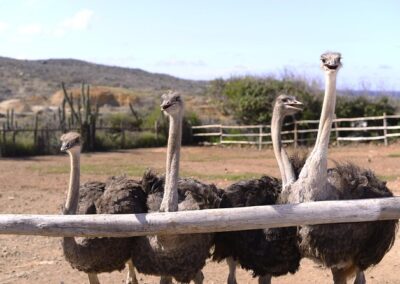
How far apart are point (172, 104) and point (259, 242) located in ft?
4.00

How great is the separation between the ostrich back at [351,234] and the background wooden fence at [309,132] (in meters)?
16.4

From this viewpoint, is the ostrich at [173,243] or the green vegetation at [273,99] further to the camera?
the green vegetation at [273,99]

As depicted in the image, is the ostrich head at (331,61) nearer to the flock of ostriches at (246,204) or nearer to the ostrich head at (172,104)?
the flock of ostriches at (246,204)

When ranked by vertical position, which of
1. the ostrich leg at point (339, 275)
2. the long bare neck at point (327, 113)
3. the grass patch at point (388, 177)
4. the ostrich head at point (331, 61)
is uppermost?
the ostrich head at point (331, 61)

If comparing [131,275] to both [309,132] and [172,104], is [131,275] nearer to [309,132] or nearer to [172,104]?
[172,104]

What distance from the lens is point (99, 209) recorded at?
16.1 ft

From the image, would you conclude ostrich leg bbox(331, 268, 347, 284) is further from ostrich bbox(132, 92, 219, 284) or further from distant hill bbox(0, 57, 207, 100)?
distant hill bbox(0, 57, 207, 100)

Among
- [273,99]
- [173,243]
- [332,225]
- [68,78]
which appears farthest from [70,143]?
[68,78]

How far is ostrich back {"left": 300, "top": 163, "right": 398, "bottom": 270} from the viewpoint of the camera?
436cm

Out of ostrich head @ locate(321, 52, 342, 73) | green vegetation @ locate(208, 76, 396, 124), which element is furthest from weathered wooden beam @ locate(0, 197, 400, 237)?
green vegetation @ locate(208, 76, 396, 124)

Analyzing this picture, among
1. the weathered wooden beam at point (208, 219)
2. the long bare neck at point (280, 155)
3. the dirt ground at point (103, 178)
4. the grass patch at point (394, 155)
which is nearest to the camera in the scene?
the weathered wooden beam at point (208, 219)

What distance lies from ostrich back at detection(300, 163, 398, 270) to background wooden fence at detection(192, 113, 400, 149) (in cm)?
1644

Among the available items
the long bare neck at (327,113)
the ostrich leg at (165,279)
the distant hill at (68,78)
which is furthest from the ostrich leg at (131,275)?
the distant hill at (68,78)

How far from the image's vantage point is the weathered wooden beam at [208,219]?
375cm
